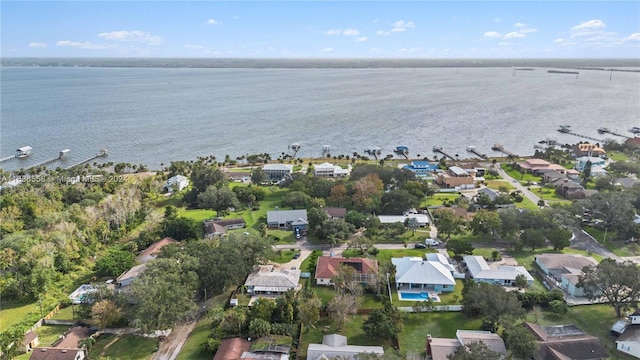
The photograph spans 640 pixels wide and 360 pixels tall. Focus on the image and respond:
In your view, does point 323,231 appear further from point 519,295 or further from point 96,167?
point 96,167

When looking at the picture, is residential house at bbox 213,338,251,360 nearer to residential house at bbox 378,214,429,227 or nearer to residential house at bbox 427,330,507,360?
residential house at bbox 427,330,507,360

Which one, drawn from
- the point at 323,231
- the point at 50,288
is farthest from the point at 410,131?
the point at 50,288

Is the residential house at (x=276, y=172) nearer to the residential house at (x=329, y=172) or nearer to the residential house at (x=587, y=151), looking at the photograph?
the residential house at (x=329, y=172)

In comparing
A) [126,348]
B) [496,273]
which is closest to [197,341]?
[126,348]

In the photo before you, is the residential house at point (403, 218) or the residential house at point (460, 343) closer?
the residential house at point (460, 343)

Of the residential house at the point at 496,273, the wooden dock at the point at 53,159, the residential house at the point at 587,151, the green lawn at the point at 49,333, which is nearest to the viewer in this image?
the green lawn at the point at 49,333

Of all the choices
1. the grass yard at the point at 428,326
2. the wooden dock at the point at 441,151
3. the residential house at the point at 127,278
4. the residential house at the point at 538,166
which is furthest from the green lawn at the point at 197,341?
the wooden dock at the point at 441,151

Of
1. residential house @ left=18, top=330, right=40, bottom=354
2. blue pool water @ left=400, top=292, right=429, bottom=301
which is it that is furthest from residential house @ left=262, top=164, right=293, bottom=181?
residential house @ left=18, top=330, right=40, bottom=354
